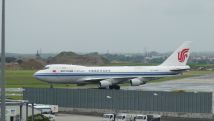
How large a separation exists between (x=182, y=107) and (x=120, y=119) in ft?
22.6

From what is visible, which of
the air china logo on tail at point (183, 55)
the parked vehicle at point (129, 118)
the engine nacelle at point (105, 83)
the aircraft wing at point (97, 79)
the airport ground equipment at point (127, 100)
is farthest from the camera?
the air china logo on tail at point (183, 55)

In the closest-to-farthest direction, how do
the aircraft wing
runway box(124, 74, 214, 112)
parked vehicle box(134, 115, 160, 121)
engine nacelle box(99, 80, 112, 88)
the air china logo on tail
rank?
parked vehicle box(134, 115, 160, 121)
engine nacelle box(99, 80, 112, 88)
the aircraft wing
runway box(124, 74, 214, 112)
the air china logo on tail

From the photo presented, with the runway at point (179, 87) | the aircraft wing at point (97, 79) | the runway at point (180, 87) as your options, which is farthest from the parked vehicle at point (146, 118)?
the aircraft wing at point (97, 79)

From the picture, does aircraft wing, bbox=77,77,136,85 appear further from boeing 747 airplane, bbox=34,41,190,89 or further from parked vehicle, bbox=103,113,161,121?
parked vehicle, bbox=103,113,161,121

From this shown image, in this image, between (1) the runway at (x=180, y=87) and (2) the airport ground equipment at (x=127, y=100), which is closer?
(2) the airport ground equipment at (x=127, y=100)

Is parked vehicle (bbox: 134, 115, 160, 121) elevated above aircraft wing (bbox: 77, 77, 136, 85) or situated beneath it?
situated beneath

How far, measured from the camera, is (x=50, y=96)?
52.9 m

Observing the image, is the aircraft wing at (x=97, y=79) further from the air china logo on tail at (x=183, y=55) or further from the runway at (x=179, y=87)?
the air china logo on tail at (x=183, y=55)

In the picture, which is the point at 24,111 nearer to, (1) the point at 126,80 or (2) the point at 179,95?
(2) the point at 179,95

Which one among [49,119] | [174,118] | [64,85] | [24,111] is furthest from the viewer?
[64,85]

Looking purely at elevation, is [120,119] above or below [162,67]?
below

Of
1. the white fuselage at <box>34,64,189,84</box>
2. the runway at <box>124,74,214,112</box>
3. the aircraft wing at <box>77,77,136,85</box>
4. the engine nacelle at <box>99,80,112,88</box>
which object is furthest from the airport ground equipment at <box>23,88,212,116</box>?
the runway at <box>124,74,214,112</box>

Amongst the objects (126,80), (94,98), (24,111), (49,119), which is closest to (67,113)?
(94,98)

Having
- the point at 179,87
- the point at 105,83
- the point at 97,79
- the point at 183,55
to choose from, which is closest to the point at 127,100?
the point at 105,83
